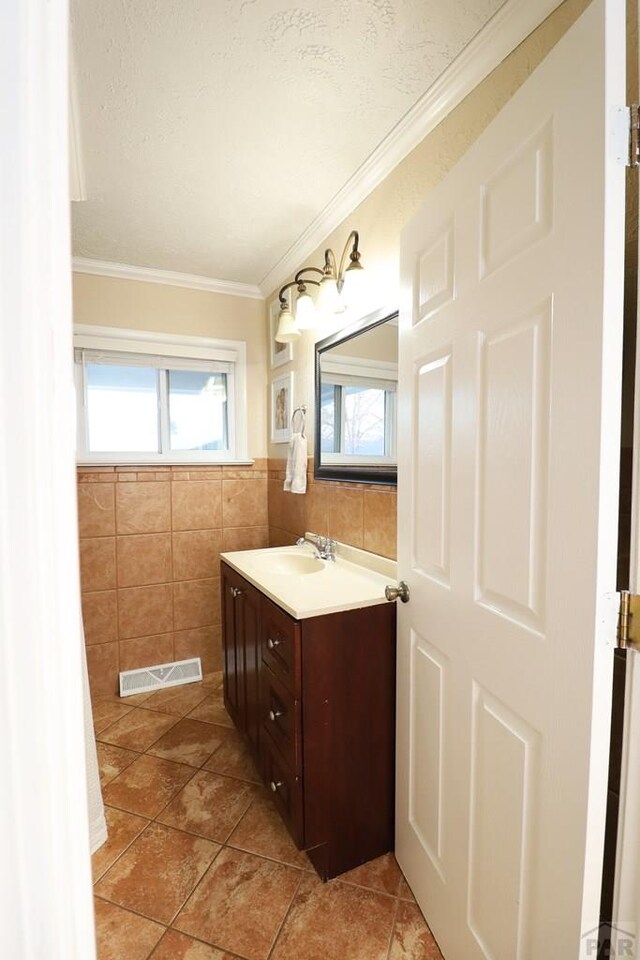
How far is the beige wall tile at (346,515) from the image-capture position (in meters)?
1.83

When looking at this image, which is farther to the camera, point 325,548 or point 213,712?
point 213,712

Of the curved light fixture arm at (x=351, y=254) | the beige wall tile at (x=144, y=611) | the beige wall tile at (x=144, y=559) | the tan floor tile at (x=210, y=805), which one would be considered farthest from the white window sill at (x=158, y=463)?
the tan floor tile at (x=210, y=805)

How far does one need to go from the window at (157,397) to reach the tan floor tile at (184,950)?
6.76ft

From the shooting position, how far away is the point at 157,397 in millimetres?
2682

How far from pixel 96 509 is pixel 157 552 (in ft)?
1.38

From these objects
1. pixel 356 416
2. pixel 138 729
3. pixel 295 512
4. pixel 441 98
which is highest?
pixel 441 98

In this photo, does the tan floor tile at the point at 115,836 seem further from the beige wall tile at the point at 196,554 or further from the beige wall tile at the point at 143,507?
the beige wall tile at the point at 143,507

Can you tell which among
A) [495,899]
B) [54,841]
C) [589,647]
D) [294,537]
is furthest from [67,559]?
[294,537]

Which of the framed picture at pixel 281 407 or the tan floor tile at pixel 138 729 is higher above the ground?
the framed picture at pixel 281 407

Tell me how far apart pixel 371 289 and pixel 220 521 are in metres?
1.68

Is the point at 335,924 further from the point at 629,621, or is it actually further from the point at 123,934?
the point at 629,621

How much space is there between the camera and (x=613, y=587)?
0.67 m

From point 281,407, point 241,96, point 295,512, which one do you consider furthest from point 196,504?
point 241,96

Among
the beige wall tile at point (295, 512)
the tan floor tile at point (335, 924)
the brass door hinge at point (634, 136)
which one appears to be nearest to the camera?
the brass door hinge at point (634, 136)
